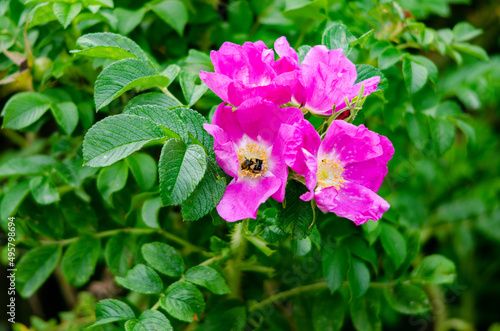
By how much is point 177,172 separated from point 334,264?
36 cm

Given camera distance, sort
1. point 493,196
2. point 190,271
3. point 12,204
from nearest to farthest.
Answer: point 190,271, point 12,204, point 493,196

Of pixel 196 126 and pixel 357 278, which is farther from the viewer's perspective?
pixel 357 278

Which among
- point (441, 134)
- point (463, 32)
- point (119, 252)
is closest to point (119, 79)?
point (119, 252)

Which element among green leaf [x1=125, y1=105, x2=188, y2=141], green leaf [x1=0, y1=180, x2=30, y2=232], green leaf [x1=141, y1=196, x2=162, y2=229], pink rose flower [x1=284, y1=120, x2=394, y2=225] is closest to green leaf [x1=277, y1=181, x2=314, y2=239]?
pink rose flower [x1=284, y1=120, x2=394, y2=225]

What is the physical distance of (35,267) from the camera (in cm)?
85

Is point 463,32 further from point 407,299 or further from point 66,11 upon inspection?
point 66,11

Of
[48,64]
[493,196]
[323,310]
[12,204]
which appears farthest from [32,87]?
[493,196]

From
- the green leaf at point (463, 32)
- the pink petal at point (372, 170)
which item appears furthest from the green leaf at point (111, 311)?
the green leaf at point (463, 32)

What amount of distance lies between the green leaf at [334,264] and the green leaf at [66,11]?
22.1 inches

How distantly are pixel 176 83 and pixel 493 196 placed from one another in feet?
3.78

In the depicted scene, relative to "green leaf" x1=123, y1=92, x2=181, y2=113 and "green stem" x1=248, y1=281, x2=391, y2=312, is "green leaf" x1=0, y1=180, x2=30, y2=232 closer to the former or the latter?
"green leaf" x1=123, y1=92, x2=181, y2=113

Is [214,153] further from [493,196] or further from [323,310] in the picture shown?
[493,196]

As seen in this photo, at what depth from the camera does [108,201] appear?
0.75 meters

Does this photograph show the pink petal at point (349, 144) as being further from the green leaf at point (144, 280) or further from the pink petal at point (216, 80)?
the green leaf at point (144, 280)
